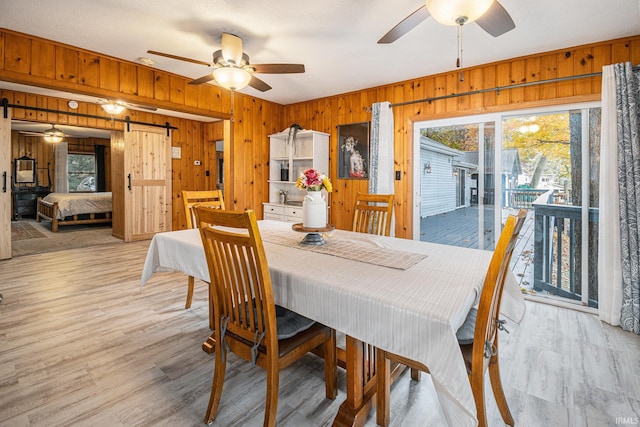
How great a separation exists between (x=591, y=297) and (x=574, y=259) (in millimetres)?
371

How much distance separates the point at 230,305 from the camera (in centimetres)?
151

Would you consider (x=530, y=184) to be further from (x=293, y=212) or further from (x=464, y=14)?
(x=293, y=212)

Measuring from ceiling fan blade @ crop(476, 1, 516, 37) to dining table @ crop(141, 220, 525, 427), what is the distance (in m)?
1.36

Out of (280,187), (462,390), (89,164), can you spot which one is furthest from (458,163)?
(89,164)

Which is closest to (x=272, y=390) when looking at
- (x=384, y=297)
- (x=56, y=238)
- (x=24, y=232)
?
(x=384, y=297)

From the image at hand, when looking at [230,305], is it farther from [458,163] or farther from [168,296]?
[458,163]

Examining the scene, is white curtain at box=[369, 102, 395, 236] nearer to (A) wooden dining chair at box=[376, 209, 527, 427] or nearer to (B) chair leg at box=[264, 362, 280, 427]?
(A) wooden dining chair at box=[376, 209, 527, 427]

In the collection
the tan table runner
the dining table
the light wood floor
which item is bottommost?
the light wood floor

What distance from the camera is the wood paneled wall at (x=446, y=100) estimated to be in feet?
9.31

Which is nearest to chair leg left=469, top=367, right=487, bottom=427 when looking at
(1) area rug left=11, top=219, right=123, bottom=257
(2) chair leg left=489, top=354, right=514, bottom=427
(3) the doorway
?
(2) chair leg left=489, top=354, right=514, bottom=427

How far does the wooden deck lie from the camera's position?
3.41m

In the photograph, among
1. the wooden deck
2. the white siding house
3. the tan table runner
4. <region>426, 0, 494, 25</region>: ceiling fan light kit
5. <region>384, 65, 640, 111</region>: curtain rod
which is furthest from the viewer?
the white siding house

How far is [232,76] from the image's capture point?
2.62m

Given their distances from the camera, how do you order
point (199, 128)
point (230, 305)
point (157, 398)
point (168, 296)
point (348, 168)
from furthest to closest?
1. point (199, 128)
2. point (348, 168)
3. point (168, 296)
4. point (157, 398)
5. point (230, 305)
